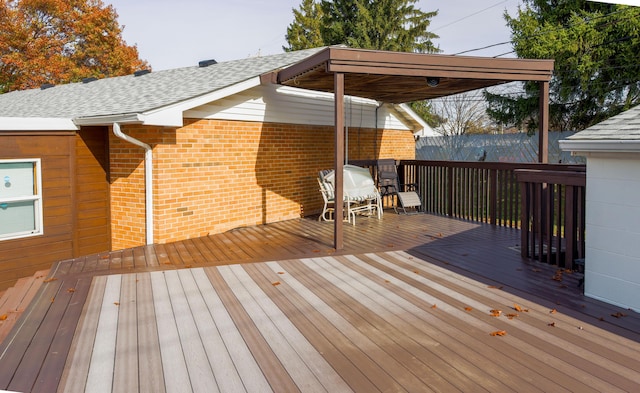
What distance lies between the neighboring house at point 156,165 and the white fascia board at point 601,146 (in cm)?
477

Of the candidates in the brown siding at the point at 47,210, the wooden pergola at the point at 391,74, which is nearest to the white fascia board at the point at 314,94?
the wooden pergola at the point at 391,74

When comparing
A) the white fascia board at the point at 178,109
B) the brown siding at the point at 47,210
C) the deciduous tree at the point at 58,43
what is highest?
the deciduous tree at the point at 58,43

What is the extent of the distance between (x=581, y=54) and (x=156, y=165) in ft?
39.6

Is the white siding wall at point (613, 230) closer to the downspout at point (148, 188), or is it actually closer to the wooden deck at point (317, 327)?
the wooden deck at point (317, 327)

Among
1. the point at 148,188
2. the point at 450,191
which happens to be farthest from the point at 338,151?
the point at 450,191

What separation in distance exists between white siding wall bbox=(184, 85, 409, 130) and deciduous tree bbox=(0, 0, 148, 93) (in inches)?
669

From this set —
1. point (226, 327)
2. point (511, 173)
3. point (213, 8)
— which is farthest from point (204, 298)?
point (213, 8)

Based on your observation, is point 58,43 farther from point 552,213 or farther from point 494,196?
point 552,213

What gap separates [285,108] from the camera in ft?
28.2

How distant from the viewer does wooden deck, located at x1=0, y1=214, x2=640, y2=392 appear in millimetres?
2789

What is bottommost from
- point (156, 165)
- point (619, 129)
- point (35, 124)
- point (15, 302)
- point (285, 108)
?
point (15, 302)

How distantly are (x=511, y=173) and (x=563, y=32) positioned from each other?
7.65 meters

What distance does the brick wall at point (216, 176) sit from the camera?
684 centimetres

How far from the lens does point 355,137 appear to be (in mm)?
10250
